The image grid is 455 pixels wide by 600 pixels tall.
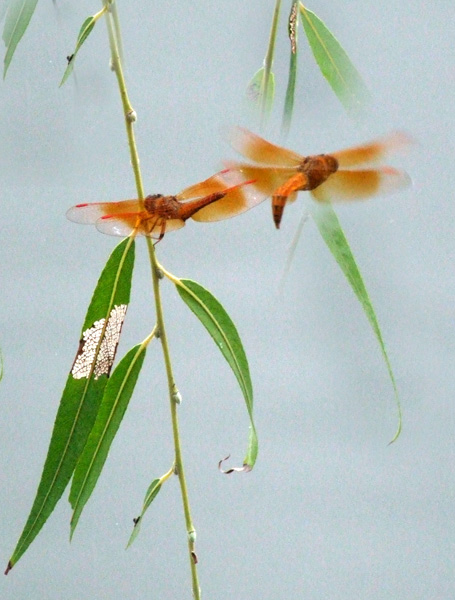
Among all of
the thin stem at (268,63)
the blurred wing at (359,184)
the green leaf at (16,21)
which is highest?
the green leaf at (16,21)

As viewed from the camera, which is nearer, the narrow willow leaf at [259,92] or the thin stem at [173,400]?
the thin stem at [173,400]

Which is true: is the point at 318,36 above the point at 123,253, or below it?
above

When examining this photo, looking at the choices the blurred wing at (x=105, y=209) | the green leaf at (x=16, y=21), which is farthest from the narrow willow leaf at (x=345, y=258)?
the green leaf at (x=16, y=21)

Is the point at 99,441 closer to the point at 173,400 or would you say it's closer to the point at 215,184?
the point at 173,400

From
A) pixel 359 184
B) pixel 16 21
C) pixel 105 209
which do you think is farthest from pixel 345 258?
pixel 16 21

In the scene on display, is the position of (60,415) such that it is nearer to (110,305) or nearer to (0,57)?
(110,305)

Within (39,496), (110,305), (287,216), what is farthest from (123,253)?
(287,216)

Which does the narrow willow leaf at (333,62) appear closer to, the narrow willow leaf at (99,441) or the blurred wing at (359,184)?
the blurred wing at (359,184)
